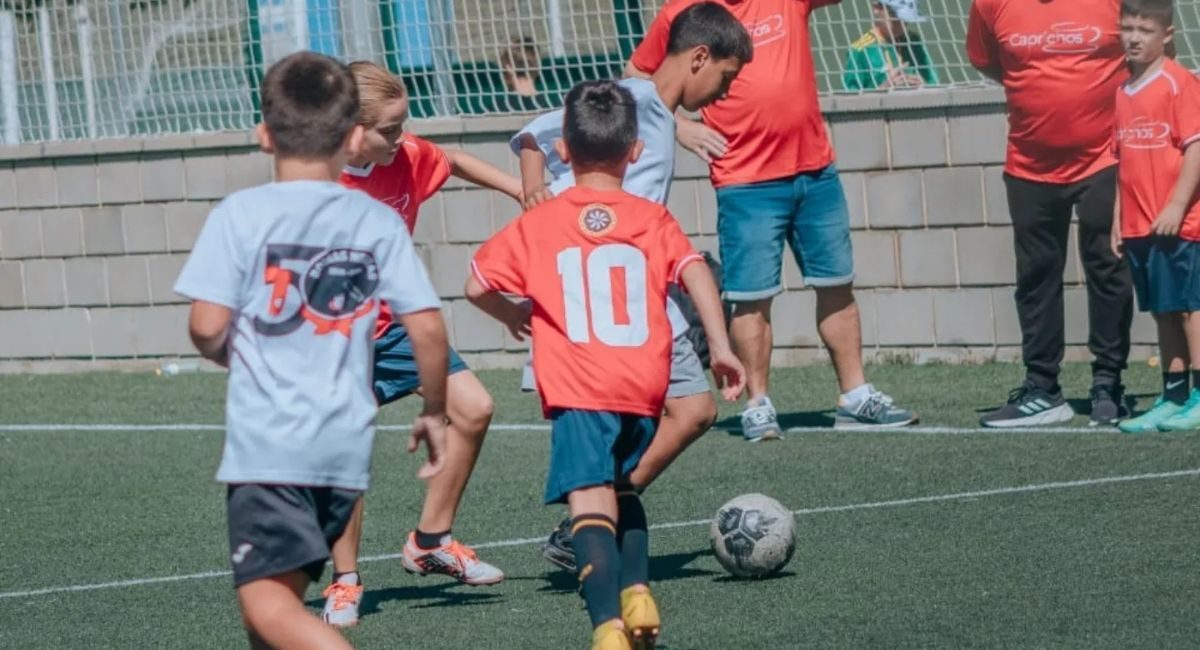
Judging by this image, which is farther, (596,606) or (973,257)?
(973,257)

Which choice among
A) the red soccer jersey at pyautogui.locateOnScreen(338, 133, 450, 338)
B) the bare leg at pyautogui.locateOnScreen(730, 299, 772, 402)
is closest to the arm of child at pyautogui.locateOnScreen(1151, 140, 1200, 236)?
the bare leg at pyautogui.locateOnScreen(730, 299, 772, 402)

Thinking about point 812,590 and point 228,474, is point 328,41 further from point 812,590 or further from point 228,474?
point 228,474

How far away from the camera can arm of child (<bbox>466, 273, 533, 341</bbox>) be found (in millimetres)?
5859

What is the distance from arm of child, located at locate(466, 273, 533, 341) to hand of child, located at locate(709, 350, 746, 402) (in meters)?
0.54

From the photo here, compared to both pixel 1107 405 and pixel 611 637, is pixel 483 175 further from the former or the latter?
pixel 1107 405

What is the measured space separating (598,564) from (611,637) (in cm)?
24

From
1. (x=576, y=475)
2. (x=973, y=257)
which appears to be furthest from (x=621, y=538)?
(x=973, y=257)

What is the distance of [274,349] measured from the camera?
15.0ft

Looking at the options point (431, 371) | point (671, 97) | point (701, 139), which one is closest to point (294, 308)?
point (431, 371)

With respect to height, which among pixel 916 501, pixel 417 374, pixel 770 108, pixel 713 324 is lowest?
pixel 916 501

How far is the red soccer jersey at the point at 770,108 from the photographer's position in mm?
9875

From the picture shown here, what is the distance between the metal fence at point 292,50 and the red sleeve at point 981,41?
1994 millimetres

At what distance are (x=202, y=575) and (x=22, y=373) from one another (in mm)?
8135

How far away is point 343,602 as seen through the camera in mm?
6398
